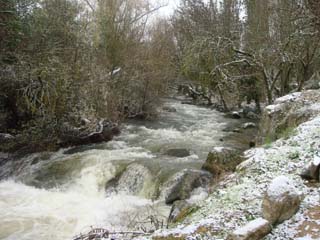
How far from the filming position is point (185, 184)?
24.4 ft

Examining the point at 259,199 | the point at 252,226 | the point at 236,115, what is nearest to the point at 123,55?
the point at 236,115

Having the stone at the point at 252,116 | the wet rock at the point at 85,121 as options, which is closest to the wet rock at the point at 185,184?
the wet rock at the point at 85,121

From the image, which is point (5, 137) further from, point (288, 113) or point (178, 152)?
point (288, 113)

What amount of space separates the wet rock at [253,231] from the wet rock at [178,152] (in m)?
6.50

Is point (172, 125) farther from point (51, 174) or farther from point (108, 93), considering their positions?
point (51, 174)

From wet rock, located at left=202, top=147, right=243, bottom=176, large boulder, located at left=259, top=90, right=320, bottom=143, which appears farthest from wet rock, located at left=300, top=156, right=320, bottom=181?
wet rock, located at left=202, top=147, right=243, bottom=176

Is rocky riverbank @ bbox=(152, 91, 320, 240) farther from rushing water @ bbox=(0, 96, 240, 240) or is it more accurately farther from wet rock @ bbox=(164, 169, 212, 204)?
rushing water @ bbox=(0, 96, 240, 240)

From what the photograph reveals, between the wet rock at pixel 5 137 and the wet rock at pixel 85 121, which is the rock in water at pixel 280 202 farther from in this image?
the wet rock at pixel 5 137

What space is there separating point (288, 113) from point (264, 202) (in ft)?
14.9

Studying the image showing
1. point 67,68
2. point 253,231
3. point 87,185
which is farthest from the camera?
point 67,68

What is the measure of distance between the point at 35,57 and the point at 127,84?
16.9ft

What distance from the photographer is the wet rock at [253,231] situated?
306cm

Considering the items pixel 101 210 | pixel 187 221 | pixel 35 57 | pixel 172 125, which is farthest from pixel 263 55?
pixel 187 221

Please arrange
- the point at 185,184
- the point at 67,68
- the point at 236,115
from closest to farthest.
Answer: the point at 185,184 → the point at 67,68 → the point at 236,115
